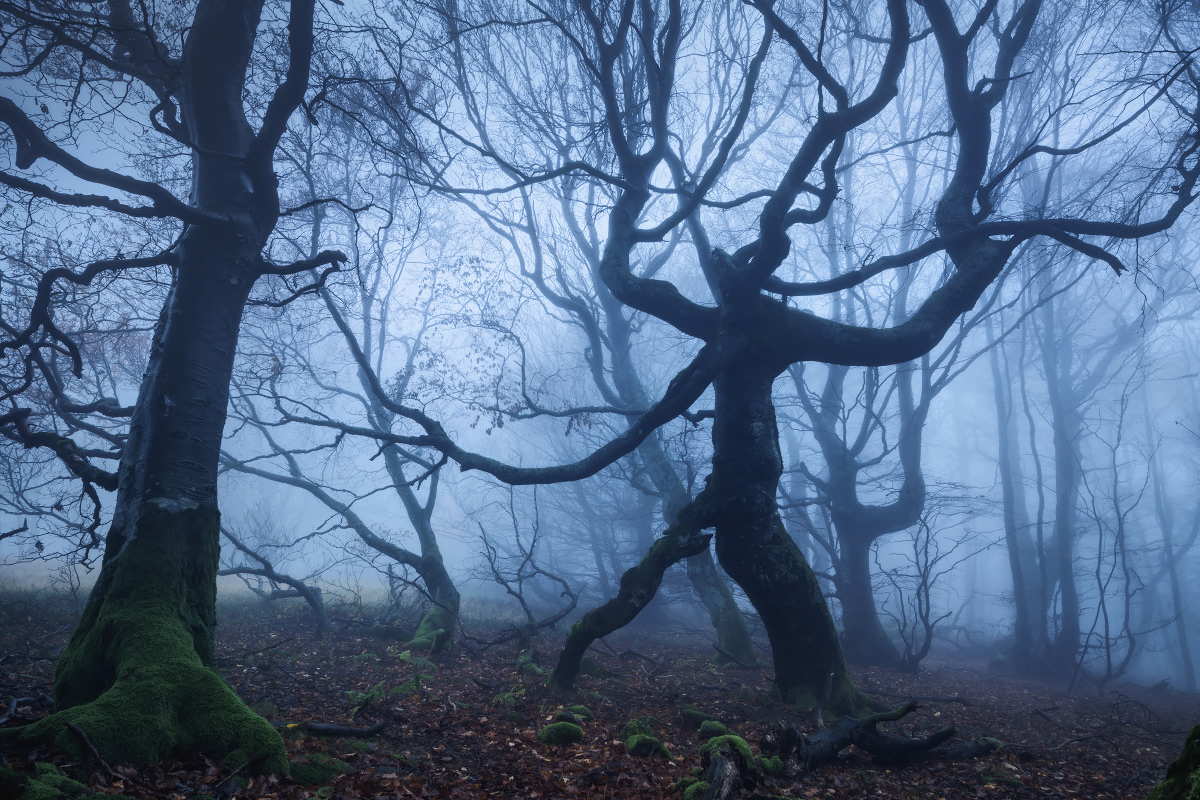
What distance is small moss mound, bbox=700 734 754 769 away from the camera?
3586 mm

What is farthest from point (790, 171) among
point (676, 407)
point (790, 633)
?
point (790, 633)

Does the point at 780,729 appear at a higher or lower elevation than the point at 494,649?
higher

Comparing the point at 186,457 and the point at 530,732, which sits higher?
the point at 186,457

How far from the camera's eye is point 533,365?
82.2 ft

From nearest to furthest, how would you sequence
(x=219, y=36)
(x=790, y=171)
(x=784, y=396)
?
(x=219, y=36) < (x=790, y=171) < (x=784, y=396)

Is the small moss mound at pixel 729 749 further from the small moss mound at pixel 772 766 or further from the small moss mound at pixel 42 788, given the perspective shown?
the small moss mound at pixel 42 788

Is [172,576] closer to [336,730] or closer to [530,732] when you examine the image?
[336,730]

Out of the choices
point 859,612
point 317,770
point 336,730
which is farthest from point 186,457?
point 859,612

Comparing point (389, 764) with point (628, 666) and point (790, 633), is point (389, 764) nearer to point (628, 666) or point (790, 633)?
point (790, 633)

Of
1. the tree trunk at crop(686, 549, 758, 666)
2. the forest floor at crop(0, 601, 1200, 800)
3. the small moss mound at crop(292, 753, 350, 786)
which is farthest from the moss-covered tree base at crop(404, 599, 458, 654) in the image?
Answer: the small moss mound at crop(292, 753, 350, 786)

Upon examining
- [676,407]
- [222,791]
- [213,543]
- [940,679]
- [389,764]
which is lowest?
[940,679]

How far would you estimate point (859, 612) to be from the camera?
12445 mm

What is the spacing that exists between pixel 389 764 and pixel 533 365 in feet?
71.7

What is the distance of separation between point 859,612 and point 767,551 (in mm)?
8157
